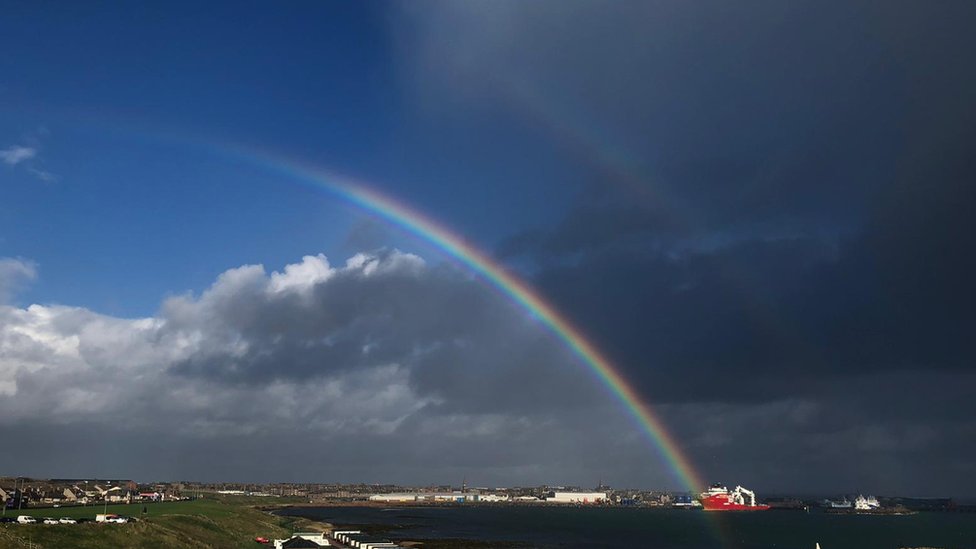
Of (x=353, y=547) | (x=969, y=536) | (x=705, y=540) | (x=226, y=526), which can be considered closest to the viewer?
(x=353, y=547)

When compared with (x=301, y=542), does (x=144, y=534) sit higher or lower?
higher

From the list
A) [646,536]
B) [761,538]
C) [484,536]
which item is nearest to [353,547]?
[484,536]

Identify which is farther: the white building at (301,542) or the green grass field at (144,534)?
the white building at (301,542)

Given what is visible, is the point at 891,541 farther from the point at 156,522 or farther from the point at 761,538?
the point at 156,522

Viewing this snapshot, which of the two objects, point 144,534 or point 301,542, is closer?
point 144,534

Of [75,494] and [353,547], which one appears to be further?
[75,494]

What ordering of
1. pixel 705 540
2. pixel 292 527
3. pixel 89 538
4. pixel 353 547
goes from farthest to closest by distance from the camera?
pixel 705 540 < pixel 292 527 < pixel 353 547 < pixel 89 538

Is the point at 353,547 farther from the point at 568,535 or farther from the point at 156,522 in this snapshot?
the point at 568,535

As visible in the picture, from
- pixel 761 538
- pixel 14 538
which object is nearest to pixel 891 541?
pixel 761 538

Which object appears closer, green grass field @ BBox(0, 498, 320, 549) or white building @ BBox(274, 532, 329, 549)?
green grass field @ BBox(0, 498, 320, 549)
